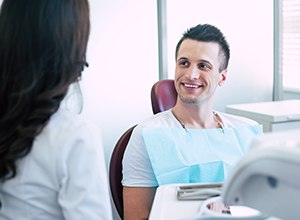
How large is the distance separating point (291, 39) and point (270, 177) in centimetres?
237

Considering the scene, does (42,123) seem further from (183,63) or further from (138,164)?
(183,63)

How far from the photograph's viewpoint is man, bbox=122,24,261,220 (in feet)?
4.87

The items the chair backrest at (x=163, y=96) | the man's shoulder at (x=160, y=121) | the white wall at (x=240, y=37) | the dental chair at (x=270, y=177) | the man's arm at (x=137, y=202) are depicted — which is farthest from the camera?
the white wall at (x=240, y=37)

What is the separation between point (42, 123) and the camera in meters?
0.88

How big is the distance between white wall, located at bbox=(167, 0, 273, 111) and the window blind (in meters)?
0.09

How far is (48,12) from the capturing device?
86cm

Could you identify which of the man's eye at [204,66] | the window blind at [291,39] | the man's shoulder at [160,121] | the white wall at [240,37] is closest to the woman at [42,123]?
the man's shoulder at [160,121]

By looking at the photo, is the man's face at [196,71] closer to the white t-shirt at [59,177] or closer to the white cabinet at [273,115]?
the white cabinet at [273,115]

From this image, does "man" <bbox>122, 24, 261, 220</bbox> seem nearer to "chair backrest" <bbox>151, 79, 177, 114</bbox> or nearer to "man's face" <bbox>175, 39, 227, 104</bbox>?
"man's face" <bbox>175, 39, 227, 104</bbox>

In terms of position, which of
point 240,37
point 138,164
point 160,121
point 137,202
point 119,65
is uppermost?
point 240,37

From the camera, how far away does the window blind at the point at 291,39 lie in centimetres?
274

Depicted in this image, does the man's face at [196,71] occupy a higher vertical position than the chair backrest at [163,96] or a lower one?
higher

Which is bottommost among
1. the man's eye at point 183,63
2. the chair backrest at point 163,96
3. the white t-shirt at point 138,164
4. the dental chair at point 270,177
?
the white t-shirt at point 138,164

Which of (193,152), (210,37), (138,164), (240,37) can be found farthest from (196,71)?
(240,37)
